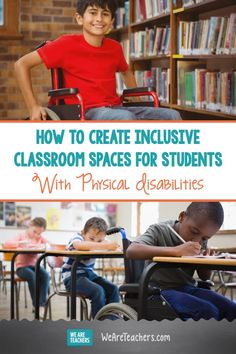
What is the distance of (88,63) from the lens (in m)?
3.35

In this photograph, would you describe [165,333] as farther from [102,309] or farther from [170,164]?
[170,164]

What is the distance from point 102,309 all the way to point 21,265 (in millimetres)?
495

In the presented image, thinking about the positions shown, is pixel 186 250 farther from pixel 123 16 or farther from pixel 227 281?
pixel 123 16

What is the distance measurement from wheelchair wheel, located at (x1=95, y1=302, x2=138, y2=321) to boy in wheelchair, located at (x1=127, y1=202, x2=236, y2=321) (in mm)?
118

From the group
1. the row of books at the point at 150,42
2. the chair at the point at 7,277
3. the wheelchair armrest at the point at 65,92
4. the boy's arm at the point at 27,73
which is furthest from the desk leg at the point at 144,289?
the row of books at the point at 150,42

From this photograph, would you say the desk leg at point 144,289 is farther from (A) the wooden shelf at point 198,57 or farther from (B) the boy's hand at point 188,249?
(A) the wooden shelf at point 198,57

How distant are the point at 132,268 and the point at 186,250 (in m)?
0.23

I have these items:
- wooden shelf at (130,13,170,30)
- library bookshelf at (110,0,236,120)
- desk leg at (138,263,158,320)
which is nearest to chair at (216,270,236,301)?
desk leg at (138,263,158,320)

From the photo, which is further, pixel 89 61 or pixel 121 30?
pixel 121 30

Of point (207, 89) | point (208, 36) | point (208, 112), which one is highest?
point (208, 36)

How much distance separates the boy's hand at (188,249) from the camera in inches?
108

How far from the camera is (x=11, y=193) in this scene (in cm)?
271

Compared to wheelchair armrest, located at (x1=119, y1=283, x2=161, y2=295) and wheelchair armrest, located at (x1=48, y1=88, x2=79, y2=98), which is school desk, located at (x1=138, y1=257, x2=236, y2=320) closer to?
wheelchair armrest, located at (x1=119, y1=283, x2=161, y2=295)

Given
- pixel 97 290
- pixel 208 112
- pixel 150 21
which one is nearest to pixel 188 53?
pixel 208 112
